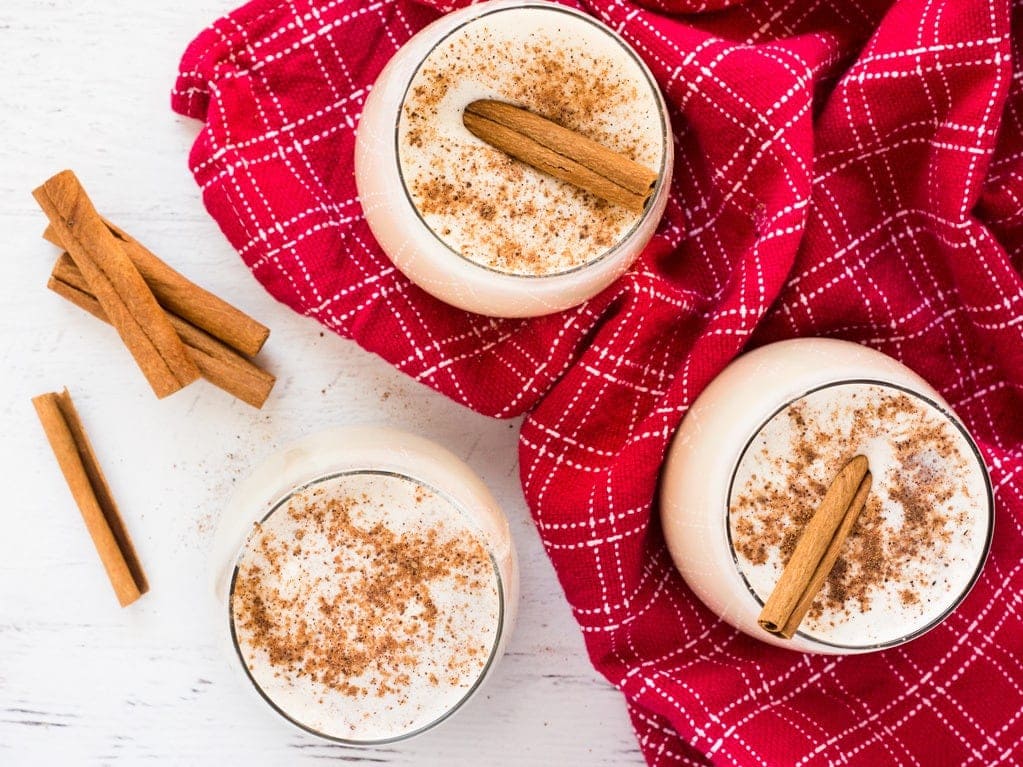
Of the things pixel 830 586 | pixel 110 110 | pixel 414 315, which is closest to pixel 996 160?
pixel 830 586

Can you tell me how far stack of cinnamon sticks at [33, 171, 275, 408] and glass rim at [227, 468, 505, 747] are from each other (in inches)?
7.4

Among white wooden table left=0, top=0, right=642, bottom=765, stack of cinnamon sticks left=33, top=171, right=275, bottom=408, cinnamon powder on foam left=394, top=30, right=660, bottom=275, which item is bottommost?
white wooden table left=0, top=0, right=642, bottom=765

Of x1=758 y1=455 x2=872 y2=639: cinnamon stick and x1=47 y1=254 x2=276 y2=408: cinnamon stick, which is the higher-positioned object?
x1=758 y1=455 x2=872 y2=639: cinnamon stick

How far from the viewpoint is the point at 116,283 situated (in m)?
0.94

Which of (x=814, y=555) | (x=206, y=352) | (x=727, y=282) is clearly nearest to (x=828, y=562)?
(x=814, y=555)

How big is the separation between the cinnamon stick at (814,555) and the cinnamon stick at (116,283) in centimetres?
57

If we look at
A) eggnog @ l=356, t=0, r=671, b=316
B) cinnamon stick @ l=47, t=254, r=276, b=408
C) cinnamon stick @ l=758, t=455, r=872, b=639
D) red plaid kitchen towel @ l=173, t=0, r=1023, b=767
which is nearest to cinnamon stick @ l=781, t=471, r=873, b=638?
cinnamon stick @ l=758, t=455, r=872, b=639

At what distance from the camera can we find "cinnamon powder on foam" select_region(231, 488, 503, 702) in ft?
2.74

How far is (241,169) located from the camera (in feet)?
3.00

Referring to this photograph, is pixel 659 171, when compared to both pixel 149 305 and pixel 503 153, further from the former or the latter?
pixel 149 305

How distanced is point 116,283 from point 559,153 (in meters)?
0.44

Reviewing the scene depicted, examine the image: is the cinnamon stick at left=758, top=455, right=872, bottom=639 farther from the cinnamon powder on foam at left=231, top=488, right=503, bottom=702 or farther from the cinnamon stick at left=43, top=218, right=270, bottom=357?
the cinnamon stick at left=43, top=218, right=270, bottom=357

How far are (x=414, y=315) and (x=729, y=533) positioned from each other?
13.5 inches

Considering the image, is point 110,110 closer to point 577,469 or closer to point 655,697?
point 577,469
